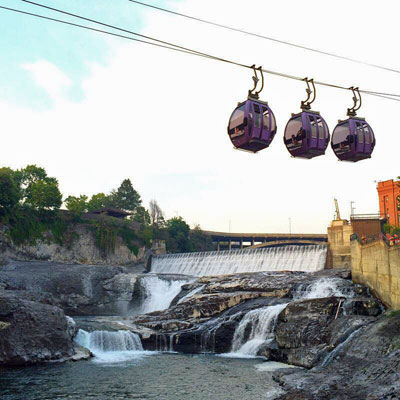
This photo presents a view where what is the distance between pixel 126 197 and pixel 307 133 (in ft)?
333

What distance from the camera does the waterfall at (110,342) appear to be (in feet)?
96.2

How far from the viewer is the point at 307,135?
14.1 m

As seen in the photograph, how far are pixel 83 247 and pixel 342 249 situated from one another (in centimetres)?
3893

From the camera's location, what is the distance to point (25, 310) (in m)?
26.9

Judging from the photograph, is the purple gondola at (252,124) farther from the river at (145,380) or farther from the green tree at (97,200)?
the green tree at (97,200)

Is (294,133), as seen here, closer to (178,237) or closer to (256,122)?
(256,122)

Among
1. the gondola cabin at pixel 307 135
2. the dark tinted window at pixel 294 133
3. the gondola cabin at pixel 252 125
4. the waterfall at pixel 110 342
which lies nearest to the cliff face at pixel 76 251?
the waterfall at pixel 110 342

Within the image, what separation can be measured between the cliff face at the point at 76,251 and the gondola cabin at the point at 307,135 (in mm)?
50188

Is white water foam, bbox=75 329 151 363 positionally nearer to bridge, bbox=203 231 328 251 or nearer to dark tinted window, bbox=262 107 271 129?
dark tinted window, bbox=262 107 271 129

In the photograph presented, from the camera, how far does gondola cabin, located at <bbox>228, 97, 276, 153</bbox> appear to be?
1358cm

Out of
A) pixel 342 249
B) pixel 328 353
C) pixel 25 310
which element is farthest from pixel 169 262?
pixel 328 353

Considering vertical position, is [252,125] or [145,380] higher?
[252,125]

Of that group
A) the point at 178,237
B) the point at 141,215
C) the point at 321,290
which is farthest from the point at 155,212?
the point at 321,290

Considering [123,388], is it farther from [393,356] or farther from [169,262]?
[169,262]
